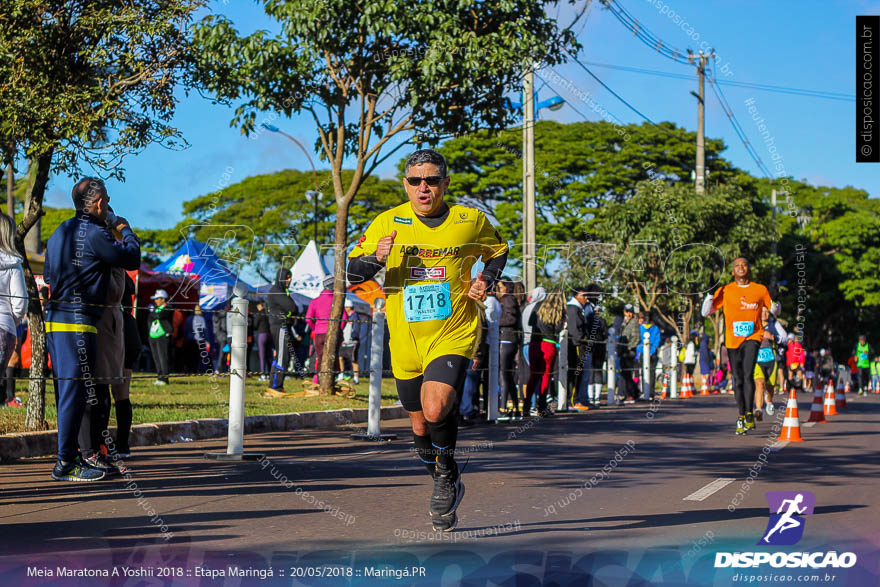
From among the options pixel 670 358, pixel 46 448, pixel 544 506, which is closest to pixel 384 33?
pixel 46 448

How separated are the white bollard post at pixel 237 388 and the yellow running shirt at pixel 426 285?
3.64 m

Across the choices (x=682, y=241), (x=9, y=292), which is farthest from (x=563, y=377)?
(x=682, y=241)

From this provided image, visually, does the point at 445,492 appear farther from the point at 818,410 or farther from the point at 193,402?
the point at 818,410

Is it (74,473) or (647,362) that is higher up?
(647,362)

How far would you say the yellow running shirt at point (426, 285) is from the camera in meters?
5.90

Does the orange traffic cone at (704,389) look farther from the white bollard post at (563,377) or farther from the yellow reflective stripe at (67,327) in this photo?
the yellow reflective stripe at (67,327)

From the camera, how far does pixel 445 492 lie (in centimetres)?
590

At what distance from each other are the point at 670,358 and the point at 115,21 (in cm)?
2070

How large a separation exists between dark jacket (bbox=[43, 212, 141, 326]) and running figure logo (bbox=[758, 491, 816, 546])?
15.1ft

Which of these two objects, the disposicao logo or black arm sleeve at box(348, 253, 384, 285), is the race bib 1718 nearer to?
black arm sleeve at box(348, 253, 384, 285)

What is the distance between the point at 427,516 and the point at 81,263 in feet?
10.6

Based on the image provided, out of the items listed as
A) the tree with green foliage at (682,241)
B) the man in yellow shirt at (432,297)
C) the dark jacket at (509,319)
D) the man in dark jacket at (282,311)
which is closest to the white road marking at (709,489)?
the man in yellow shirt at (432,297)

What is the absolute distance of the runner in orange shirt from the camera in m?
12.8

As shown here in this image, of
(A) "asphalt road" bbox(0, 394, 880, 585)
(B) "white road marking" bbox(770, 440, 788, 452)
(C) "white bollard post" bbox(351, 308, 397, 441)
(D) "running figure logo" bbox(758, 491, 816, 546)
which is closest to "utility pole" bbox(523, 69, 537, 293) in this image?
(B) "white road marking" bbox(770, 440, 788, 452)
